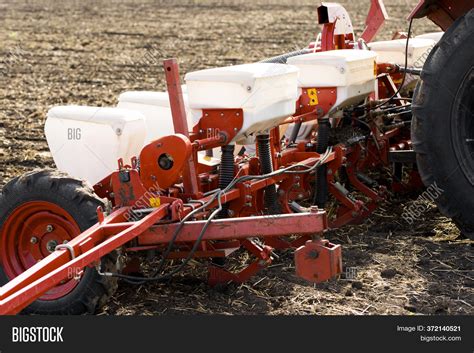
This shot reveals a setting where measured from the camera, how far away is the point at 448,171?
4.44 metres

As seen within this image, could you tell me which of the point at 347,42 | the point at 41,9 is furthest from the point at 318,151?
the point at 41,9

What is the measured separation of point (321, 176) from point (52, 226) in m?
1.62

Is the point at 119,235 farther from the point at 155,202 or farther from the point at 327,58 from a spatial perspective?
the point at 327,58

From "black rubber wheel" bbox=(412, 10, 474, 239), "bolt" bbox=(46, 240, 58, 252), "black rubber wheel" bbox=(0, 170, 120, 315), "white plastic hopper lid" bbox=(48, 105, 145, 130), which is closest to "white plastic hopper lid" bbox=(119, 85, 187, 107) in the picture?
"white plastic hopper lid" bbox=(48, 105, 145, 130)

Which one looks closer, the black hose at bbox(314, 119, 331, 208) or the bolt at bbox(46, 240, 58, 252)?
the bolt at bbox(46, 240, 58, 252)

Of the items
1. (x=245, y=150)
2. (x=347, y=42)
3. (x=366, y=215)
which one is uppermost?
(x=347, y=42)

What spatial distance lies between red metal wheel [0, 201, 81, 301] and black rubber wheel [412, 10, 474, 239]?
166cm

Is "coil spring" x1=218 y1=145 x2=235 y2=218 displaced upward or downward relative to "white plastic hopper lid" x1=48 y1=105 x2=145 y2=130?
downward

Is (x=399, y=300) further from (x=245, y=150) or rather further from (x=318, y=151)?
(x=245, y=150)

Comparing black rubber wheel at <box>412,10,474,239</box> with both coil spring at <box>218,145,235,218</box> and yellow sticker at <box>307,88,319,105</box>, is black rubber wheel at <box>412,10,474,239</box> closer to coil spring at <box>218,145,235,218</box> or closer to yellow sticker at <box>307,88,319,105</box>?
coil spring at <box>218,145,235,218</box>

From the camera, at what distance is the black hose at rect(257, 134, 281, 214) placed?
4801 millimetres

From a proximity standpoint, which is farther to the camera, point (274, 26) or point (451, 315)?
point (274, 26)

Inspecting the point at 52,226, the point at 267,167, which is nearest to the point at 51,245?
the point at 52,226

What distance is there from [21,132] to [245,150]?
9.54 feet
